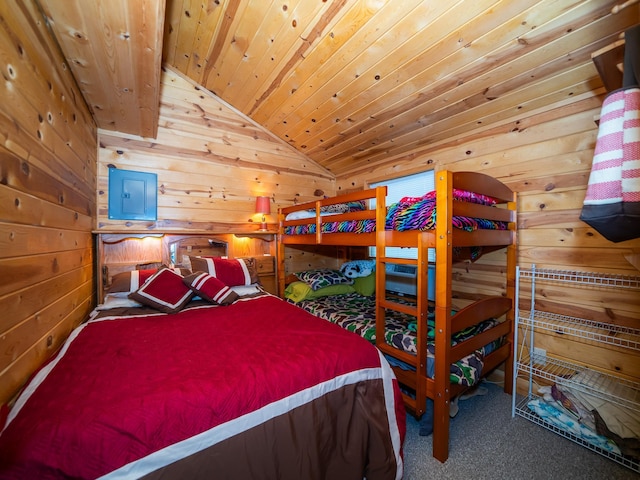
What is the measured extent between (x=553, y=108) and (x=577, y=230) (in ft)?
2.86

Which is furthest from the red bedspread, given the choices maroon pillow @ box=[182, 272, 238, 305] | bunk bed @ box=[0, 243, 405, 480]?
maroon pillow @ box=[182, 272, 238, 305]

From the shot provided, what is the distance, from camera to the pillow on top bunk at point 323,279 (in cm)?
287

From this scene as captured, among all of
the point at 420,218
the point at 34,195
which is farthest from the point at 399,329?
the point at 34,195

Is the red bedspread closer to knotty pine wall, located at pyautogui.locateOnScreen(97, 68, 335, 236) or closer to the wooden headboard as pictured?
the wooden headboard

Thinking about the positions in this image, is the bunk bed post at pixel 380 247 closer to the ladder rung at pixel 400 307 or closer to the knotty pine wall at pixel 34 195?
the ladder rung at pixel 400 307

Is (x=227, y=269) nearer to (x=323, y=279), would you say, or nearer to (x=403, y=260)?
(x=323, y=279)

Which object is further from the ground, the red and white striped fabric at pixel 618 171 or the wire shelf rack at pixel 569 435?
the red and white striped fabric at pixel 618 171

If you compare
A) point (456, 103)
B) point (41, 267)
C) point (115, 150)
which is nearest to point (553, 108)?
point (456, 103)

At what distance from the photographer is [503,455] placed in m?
1.47

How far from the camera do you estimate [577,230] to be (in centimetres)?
179

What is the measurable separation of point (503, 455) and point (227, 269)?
2.32 metres

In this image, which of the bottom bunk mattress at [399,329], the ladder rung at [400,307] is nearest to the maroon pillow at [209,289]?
the bottom bunk mattress at [399,329]

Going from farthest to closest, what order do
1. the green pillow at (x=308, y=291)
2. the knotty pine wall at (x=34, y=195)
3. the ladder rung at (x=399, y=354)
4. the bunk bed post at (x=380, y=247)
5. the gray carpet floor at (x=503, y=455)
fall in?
the green pillow at (x=308, y=291) < the bunk bed post at (x=380, y=247) < the ladder rung at (x=399, y=354) < the gray carpet floor at (x=503, y=455) < the knotty pine wall at (x=34, y=195)

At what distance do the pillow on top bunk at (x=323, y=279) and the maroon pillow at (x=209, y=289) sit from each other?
36.4 inches
